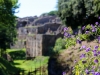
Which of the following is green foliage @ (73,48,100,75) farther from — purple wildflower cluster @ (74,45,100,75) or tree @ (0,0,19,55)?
tree @ (0,0,19,55)

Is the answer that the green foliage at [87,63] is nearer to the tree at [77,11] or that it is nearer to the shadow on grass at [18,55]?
the tree at [77,11]

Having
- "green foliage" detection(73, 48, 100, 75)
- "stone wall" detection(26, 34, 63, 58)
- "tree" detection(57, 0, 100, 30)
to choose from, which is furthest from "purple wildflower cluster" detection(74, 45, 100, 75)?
"stone wall" detection(26, 34, 63, 58)

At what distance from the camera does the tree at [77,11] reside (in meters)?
25.9

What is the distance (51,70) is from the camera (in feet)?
70.4

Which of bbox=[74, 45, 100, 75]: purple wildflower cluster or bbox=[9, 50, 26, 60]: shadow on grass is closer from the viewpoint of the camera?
bbox=[74, 45, 100, 75]: purple wildflower cluster

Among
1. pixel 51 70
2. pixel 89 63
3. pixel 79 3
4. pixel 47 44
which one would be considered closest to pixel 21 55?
pixel 47 44

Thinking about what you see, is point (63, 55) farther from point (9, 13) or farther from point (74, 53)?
point (9, 13)

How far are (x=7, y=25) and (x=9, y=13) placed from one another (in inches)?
58.9

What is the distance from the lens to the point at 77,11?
2784 cm

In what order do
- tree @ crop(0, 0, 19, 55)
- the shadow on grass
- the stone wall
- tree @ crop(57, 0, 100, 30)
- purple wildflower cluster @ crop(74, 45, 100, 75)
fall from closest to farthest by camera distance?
1. purple wildflower cluster @ crop(74, 45, 100, 75)
2. tree @ crop(57, 0, 100, 30)
3. tree @ crop(0, 0, 19, 55)
4. the stone wall
5. the shadow on grass

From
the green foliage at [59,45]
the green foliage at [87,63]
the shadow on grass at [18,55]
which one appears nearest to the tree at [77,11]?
the green foliage at [59,45]

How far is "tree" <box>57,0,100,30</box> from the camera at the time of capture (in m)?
25.9

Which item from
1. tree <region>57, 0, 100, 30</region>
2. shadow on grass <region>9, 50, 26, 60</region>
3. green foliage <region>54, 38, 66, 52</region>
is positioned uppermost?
tree <region>57, 0, 100, 30</region>

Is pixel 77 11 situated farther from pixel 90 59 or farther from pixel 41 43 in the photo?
pixel 90 59
